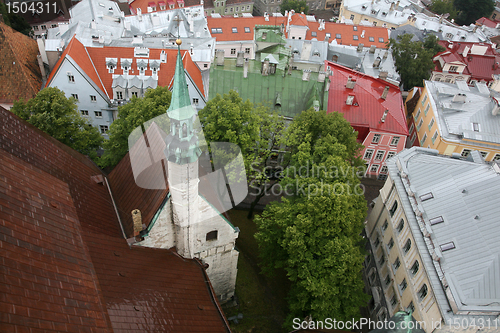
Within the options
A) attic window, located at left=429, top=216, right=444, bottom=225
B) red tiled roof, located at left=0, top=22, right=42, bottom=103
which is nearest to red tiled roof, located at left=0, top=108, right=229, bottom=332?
attic window, located at left=429, top=216, right=444, bottom=225

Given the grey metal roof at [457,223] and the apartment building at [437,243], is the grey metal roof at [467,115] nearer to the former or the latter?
the apartment building at [437,243]

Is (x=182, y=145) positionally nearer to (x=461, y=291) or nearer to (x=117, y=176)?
(x=117, y=176)

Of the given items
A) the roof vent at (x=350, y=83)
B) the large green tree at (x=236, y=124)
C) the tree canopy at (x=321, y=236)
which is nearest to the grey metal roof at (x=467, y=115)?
the roof vent at (x=350, y=83)

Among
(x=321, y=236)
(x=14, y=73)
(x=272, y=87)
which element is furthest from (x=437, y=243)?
(x=14, y=73)

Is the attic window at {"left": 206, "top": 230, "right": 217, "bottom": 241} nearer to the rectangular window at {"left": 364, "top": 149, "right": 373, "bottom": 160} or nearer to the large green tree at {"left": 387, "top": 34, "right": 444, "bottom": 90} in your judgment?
the rectangular window at {"left": 364, "top": 149, "right": 373, "bottom": 160}

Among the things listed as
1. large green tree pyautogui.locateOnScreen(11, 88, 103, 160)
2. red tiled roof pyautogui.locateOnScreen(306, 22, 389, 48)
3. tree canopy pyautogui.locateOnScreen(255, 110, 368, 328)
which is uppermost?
red tiled roof pyautogui.locateOnScreen(306, 22, 389, 48)

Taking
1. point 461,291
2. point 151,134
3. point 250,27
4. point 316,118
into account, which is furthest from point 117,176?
point 250,27
